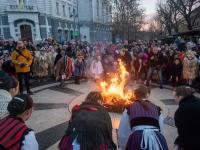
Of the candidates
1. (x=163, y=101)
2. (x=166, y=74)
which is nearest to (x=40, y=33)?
(x=166, y=74)

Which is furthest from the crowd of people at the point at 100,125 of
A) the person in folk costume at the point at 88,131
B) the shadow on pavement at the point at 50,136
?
the shadow on pavement at the point at 50,136

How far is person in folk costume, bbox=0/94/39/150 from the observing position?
9.55 ft

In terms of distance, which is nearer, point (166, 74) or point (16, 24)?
point (166, 74)

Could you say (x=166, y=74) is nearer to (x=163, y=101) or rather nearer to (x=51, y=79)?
(x=163, y=101)

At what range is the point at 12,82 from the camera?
4707mm

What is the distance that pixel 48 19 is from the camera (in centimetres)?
4469

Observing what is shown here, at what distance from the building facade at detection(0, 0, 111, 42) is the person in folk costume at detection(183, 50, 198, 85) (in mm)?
17576

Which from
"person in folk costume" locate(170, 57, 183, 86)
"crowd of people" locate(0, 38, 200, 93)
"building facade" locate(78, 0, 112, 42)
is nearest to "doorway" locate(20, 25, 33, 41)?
"building facade" locate(78, 0, 112, 42)

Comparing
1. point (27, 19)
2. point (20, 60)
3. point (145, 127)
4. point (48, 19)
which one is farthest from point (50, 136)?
point (48, 19)

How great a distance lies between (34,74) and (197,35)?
2003cm

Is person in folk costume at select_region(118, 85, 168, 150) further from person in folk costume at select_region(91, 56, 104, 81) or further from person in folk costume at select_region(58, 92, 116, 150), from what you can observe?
person in folk costume at select_region(91, 56, 104, 81)

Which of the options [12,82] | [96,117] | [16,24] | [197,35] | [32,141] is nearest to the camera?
[32,141]

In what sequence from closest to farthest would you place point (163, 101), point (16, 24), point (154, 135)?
point (154, 135)
point (163, 101)
point (16, 24)

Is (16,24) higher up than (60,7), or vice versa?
(60,7)
